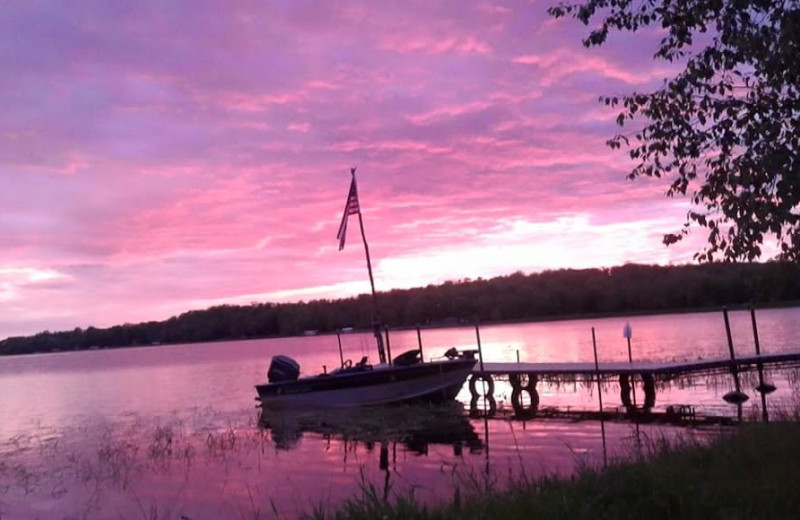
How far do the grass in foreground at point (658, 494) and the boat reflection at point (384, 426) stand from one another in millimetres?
10901

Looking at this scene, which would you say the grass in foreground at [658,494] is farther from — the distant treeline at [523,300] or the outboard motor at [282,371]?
the distant treeline at [523,300]

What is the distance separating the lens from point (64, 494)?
18.7m

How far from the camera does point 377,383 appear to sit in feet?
98.0

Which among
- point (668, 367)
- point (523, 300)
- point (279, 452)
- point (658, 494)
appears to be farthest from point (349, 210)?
point (523, 300)

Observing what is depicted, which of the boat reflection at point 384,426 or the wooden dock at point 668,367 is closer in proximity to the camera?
the boat reflection at point 384,426

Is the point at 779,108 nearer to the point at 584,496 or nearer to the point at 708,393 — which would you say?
the point at 584,496

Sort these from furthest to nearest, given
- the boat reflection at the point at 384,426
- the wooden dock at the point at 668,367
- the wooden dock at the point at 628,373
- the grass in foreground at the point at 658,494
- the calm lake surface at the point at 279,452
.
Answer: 1. the wooden dock at the point at 668,367
2. the wooden dock at the point at 628,373
3. the boat reflection at the point at 384,426
4. the calm lake surface at the point at 279,452
5. the grass in foreground at the point at 658,494

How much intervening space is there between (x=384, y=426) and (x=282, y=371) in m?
7.86

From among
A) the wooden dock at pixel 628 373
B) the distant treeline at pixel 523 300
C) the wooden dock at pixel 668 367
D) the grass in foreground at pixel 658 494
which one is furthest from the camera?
the distant treeline at pixel 523 300

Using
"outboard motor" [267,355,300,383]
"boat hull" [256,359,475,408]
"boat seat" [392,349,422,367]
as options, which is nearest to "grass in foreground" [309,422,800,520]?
"boat hull" [256,359,475,408]

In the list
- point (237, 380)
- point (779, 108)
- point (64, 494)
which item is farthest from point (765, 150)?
point (237, 380)

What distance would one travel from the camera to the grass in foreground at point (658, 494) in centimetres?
746

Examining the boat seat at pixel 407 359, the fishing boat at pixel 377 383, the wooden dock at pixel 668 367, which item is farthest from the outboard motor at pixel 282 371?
the wooden dock at pixel 668 367

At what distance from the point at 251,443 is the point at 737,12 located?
19.6 meters
